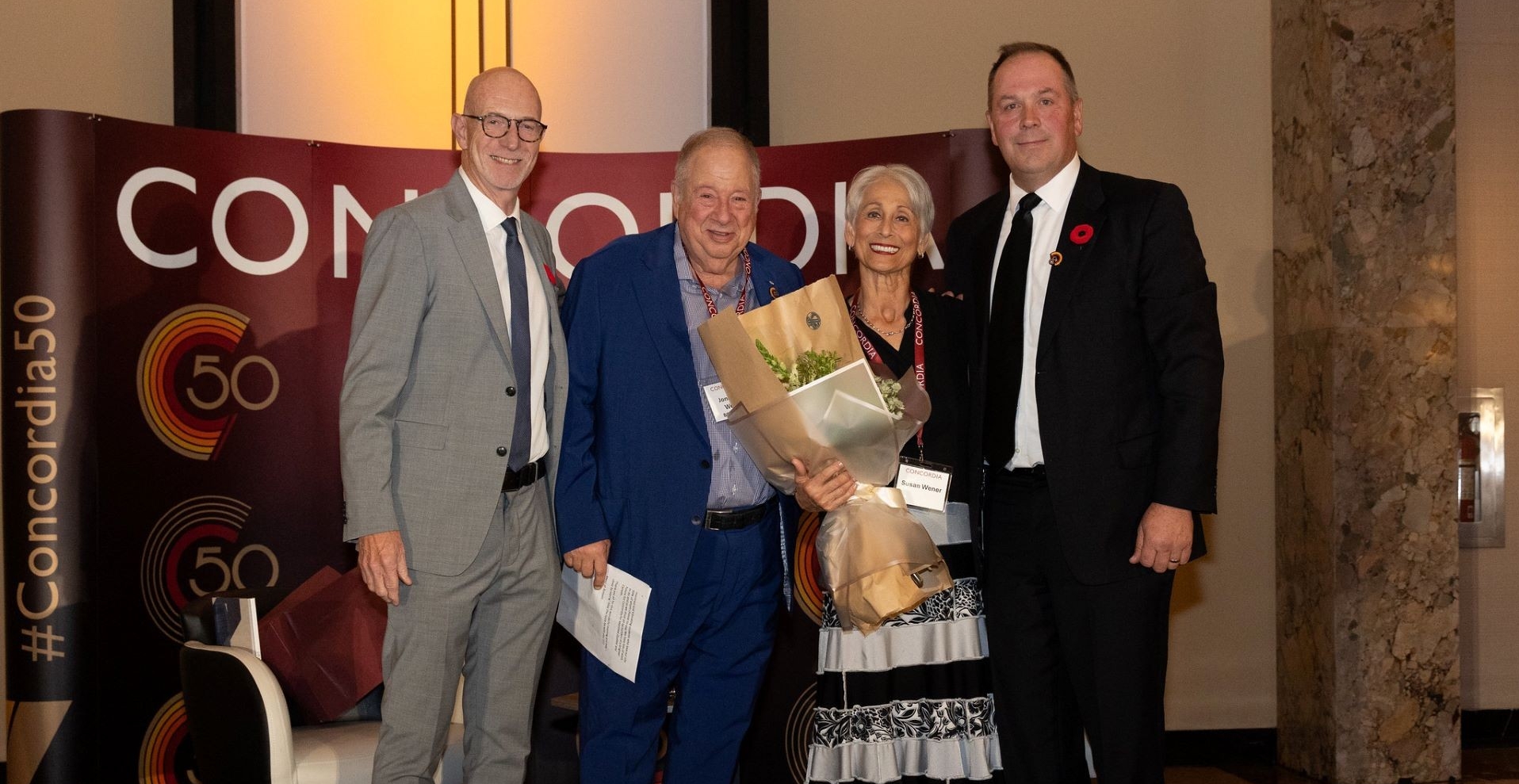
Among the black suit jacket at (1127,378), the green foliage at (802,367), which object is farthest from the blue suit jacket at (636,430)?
the black suit jacket at (1127,378)

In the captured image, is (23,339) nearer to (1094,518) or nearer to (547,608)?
(547,608)

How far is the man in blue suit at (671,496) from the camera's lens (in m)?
2.57

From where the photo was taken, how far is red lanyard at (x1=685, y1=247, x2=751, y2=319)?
105 inches


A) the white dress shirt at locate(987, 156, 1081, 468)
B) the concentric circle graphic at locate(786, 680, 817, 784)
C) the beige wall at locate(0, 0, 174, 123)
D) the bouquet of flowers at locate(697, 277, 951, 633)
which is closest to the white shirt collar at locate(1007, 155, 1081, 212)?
the white dress shirt at locate(987, 156, 1081, 468)

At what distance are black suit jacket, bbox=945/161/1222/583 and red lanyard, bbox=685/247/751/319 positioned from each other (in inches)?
26.5

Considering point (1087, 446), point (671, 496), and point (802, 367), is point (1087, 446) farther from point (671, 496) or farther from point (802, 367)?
point (671, 496)

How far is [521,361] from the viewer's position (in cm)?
255

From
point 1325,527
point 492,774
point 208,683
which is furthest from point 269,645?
point 1325,527

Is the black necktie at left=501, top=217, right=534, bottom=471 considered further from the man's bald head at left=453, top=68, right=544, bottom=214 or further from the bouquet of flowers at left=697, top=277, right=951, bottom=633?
the bouquet of flowers at left=697, top=277, right=951, bottom=633

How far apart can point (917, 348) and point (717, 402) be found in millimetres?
519

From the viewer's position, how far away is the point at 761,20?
4555mm

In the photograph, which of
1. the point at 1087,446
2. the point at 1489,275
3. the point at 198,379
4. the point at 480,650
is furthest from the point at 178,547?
the point at 1489,275

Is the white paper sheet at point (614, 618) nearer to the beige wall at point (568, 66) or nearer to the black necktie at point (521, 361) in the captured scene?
the black necktie at point (521, 361)

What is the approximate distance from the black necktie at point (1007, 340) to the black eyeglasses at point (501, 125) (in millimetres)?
1111
